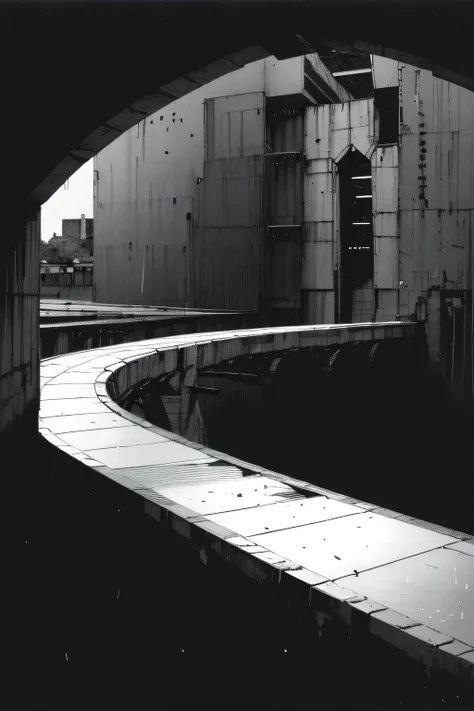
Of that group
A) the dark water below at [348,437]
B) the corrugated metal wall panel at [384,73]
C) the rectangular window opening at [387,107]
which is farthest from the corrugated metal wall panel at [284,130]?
the dark water below at [348,437]

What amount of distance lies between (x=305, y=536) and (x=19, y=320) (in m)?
3.34

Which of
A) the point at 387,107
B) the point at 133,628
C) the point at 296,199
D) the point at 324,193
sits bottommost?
→ the point at 133,628

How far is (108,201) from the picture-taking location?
31.3 m

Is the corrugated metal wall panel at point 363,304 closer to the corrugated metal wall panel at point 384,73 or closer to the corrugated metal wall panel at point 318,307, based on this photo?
the corrugated metal wall panel at point 318,307

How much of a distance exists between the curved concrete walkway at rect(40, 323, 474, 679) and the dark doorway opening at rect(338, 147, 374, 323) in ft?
74.5

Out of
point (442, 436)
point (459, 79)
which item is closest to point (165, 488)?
point (459, 79)

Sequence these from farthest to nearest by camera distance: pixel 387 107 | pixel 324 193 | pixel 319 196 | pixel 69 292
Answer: pixel 69 292, pixel 319 196, pixel 324 193, pixel 387 107

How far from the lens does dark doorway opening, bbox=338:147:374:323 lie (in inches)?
1123

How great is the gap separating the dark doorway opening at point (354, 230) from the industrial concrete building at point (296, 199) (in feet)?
0.25

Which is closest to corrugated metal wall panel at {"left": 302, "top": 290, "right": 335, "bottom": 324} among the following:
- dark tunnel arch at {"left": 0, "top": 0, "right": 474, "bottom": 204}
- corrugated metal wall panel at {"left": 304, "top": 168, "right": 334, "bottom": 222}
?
corrugated metal wall panel at {"left": 304, "top": 168, "right": 334, "bottom": 222}

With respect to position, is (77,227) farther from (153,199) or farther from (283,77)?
(283,77)

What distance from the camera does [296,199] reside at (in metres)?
27.5

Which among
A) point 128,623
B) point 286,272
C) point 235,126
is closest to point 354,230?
point 286,272

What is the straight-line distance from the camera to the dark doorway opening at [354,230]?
93.6ft
